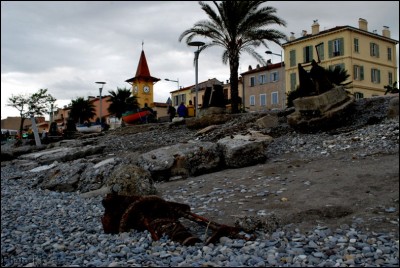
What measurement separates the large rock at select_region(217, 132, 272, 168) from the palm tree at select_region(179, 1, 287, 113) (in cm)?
1036

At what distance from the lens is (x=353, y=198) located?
5852mm

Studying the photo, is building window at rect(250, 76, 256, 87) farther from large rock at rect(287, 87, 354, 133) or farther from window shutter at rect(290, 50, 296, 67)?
large rock at rect(287, 87, 354, 133)

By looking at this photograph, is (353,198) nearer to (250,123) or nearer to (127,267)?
(127,267)

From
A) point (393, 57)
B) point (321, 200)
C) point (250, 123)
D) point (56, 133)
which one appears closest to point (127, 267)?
point (321, 200)

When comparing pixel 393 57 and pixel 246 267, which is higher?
pixel 393 57

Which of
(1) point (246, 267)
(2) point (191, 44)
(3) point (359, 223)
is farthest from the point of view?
(2) point (191, 44)

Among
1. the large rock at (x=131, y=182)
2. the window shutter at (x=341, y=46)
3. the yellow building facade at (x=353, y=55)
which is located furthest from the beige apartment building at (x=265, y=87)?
the large rock at (x=131, y=182)

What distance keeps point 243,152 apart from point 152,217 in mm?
4873

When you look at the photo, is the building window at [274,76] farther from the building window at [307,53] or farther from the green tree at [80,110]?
the green tree at [80,110]

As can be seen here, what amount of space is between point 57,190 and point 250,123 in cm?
762

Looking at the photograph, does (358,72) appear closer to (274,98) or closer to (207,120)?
(274,98)

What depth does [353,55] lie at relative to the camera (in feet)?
128

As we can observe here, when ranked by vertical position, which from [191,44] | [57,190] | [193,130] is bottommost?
[57,190]

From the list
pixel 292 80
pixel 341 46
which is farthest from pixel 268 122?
pixel 292 80
